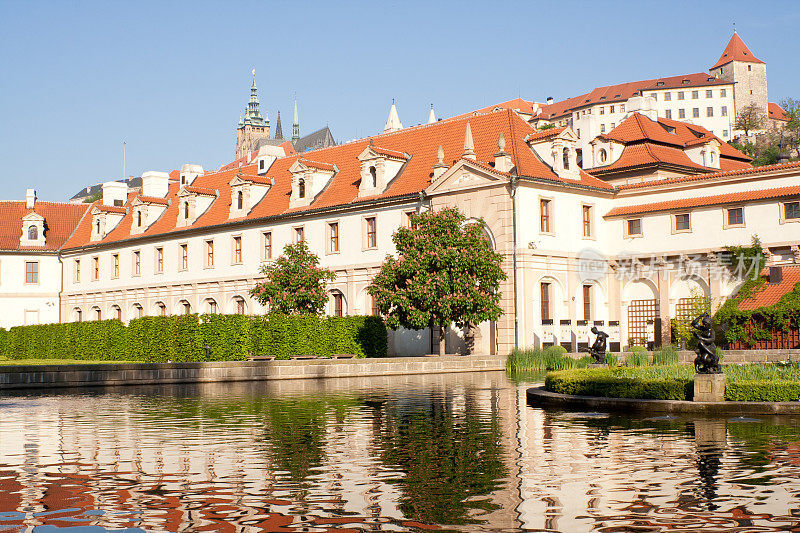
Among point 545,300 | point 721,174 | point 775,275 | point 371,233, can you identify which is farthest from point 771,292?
point 371,233

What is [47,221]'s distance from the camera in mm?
80125

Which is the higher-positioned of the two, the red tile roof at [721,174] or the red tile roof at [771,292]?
the red tile roof at [721,174]

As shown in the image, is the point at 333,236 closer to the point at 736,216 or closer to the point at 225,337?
the point at 225,337

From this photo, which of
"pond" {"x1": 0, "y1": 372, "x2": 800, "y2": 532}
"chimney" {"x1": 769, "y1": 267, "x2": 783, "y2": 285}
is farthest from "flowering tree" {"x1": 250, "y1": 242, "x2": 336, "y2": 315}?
"pond" {"x1": 0, "y1": 372, "x2": 800, "y2": 532}

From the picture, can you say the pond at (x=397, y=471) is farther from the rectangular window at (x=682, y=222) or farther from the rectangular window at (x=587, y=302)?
the rectangular window at (x=587, y=302)

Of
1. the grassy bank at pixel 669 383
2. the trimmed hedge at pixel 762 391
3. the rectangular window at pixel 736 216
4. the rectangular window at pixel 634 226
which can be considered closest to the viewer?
the trimmed hedge at pixel 762 391

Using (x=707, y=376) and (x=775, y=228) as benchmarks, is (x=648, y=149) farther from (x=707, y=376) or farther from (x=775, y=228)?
(x=707, y=376)

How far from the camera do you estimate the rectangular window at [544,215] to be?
4730 centimetres

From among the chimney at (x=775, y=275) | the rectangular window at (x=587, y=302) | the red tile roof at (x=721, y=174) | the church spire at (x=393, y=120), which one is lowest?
the rectangular window at (x=587, y=302)

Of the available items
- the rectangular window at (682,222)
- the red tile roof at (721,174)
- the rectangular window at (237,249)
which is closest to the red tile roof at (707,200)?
the rectangular window at (682,222)

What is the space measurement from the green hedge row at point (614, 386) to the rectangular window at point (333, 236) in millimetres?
33129

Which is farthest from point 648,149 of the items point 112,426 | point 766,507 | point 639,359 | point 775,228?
point 766,507

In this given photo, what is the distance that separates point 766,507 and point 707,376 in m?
9.37

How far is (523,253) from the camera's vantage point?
149ft
